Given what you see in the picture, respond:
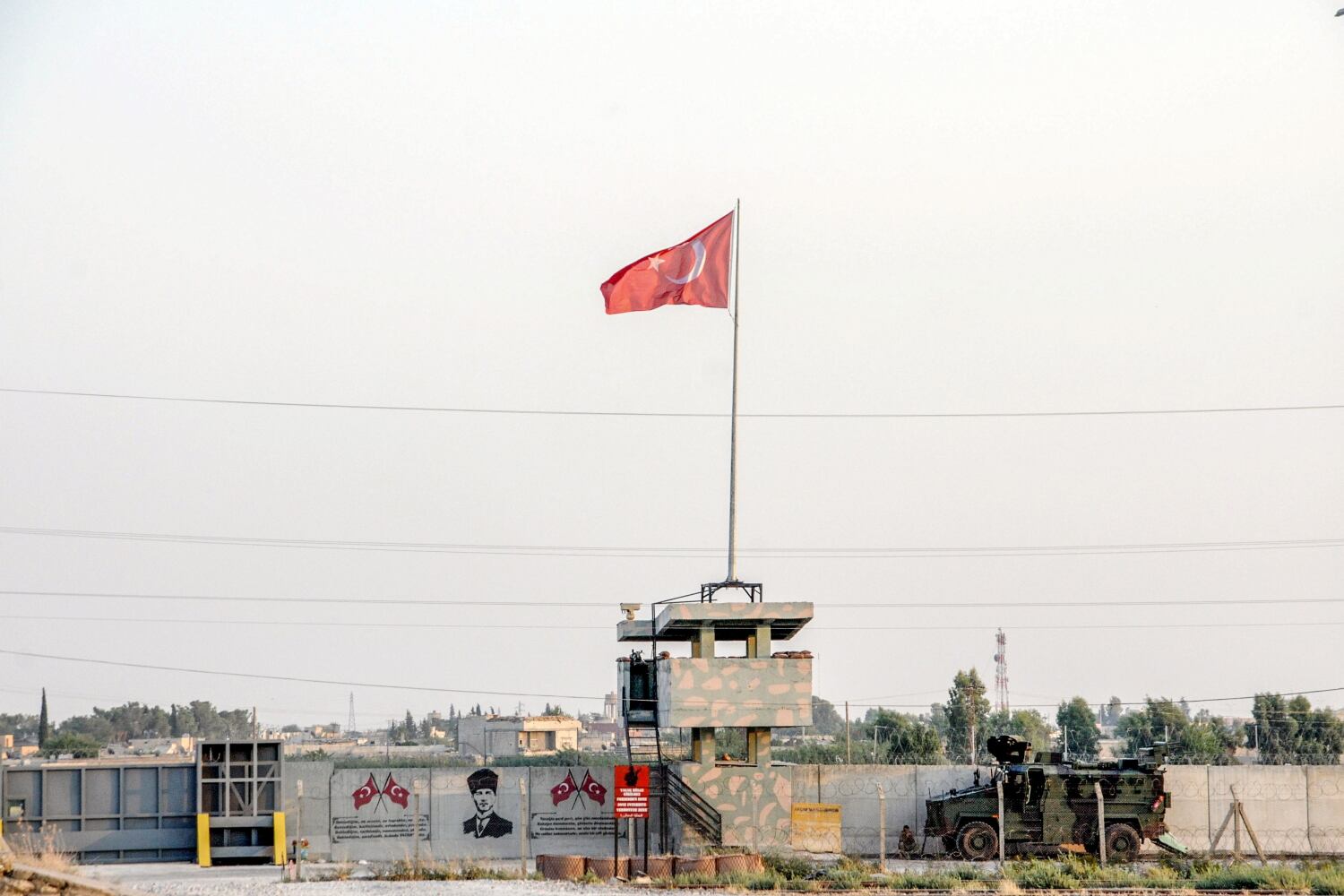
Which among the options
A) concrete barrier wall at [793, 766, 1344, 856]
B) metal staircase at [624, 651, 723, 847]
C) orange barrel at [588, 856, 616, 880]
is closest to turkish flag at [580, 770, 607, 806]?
metal staircase at [624, 651, 723, 847]

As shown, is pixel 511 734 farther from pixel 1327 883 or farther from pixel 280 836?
pixel 1327 883

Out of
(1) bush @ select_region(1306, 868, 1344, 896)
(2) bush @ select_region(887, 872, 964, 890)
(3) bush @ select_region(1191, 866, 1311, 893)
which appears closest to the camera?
(1) bush @ select_region(1306, 868, 1344, 896)

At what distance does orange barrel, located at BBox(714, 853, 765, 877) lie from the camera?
2939cm

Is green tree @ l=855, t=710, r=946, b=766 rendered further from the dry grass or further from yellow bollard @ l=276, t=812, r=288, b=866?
the dry grass

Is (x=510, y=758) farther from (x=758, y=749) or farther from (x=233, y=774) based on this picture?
(x=233, y=774)

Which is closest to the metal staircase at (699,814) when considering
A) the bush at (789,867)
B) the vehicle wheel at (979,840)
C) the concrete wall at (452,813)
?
the bush at (789,867)

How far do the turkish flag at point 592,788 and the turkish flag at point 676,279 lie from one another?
428 inches

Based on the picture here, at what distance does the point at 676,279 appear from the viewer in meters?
34.6

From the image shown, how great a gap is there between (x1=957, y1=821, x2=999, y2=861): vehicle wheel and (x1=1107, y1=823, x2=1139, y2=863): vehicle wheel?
2.44m

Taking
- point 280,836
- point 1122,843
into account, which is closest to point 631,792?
point 280,836

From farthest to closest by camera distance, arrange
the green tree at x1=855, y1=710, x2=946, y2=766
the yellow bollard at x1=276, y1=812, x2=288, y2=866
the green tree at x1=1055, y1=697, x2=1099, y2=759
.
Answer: the green tree at x1=1055, y1=697, x2=1099, y2=759 → the green tree at x1=855, y1=710, x2=946, y2=766 → the yellow bollard at x1=276, y1=812, x2=288, y2=866

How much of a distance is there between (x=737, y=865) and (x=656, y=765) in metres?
5.90

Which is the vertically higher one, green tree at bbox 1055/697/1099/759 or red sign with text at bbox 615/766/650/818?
red sign with text at bbox 615/766/650/818

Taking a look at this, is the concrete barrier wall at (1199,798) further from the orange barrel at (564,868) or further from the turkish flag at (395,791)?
the turkish flag at (395,791)
